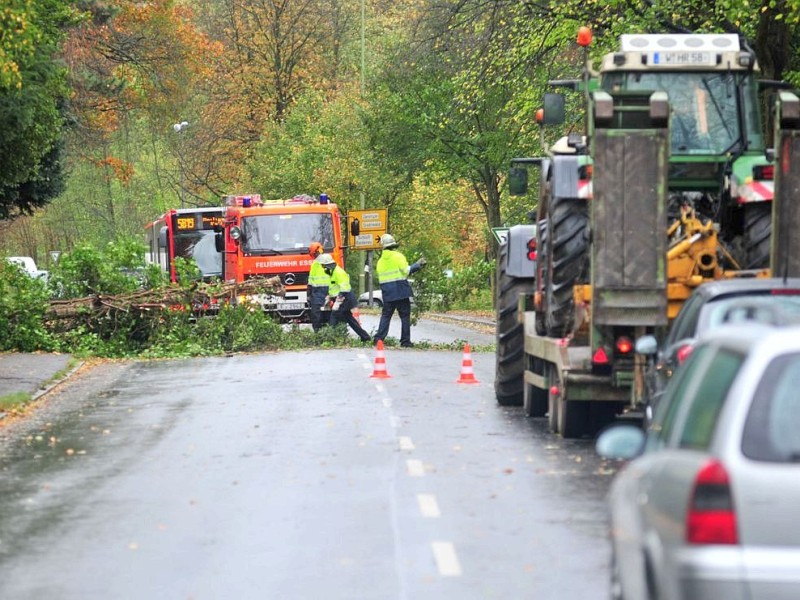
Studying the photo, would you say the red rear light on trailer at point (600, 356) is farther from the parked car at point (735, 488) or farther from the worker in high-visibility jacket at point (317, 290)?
the worker in high-visibility jacket at point (317, 290)

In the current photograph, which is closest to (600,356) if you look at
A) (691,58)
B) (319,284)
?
(691,58)

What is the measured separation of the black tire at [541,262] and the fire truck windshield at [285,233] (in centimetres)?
1886

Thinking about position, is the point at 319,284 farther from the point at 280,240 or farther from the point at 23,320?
the point at 280,240

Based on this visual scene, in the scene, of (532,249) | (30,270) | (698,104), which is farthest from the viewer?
(30,270)

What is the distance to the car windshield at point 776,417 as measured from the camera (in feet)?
17.1

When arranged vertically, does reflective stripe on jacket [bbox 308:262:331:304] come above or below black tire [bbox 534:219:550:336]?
below

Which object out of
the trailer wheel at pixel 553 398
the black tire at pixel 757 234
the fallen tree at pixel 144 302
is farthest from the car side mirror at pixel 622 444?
the fallen tree at pixel 144 302

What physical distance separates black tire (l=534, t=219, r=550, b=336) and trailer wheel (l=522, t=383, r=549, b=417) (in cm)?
70

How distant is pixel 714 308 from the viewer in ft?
36.3

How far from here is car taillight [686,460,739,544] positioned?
505 centimetres

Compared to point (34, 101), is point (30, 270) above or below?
below

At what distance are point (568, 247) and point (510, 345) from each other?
293 cm

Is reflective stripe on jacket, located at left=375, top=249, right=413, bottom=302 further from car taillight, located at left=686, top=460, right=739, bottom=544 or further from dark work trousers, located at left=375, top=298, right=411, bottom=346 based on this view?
car taillight, located at left=686, top=460, right=739, bottom=544

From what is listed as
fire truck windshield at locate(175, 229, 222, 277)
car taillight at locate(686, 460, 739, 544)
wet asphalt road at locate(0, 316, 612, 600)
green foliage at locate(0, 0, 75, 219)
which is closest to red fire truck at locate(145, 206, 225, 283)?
fire truck windshield at locate(175, 229, 222, 277)
